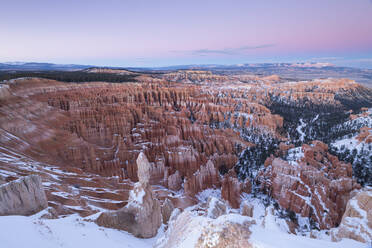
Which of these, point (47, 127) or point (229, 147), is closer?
point (47, 127)

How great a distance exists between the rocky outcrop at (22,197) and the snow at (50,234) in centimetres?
45

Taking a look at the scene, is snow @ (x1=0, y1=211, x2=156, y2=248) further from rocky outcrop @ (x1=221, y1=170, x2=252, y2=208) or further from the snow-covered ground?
rocky outcrop @ (x1=221, y1=170, x2=252, y2=208)

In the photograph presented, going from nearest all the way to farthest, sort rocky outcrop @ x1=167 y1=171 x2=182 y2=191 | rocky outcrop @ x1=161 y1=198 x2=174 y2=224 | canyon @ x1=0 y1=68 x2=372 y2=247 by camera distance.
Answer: canyon @ x1=0 y1=68 x2=372 y2=247
rocky outcrop @ x1=161 y1=198 x2=174 y2=224
rocky outcrop @ x1=167 y1=171 x2=182 y2=191

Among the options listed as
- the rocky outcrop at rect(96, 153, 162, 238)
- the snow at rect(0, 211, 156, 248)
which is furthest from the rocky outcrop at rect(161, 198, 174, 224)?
the snow at rect(0, 211, 156, 248)

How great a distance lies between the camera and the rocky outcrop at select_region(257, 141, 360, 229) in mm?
17547

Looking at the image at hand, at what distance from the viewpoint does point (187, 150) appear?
25391 mm

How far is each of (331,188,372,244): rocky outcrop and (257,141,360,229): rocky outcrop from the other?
Answer: 735 cm

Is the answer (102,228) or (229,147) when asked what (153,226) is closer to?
(102,228)

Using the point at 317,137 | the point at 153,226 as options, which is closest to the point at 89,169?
the point at 153,226

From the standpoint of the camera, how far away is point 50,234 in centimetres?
534

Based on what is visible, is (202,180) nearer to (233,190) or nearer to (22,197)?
(233,190)

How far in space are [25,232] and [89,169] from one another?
50.6ft

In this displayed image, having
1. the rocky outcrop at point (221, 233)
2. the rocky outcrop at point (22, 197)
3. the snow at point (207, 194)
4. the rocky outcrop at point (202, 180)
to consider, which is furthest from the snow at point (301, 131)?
the rocky outcrop at point (22, 197)

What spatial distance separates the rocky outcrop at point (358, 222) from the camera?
353 inches
